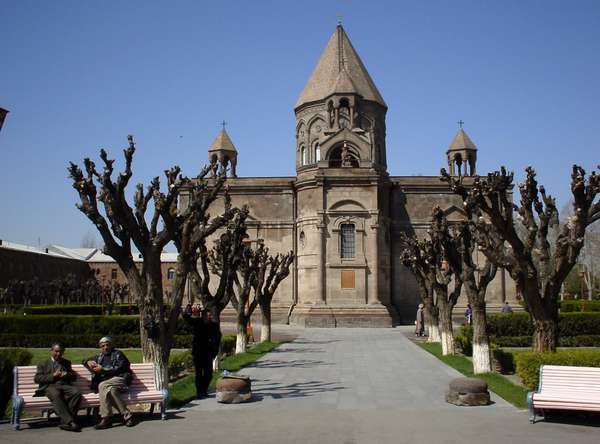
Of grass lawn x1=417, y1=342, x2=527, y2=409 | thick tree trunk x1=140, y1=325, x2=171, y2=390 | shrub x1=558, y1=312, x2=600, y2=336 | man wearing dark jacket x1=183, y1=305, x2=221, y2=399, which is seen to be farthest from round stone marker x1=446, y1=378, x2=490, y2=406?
shrub x1=558, y1=312, x2=600, y2=336

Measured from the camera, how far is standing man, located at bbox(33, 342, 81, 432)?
30.6 feet

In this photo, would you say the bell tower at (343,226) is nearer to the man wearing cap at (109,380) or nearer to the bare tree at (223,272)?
the bare tree at (223,272)

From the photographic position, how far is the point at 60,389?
9562mm

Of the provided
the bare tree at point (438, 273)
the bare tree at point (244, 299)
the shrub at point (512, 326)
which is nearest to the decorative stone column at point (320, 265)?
the bare tree at point (438, 273)

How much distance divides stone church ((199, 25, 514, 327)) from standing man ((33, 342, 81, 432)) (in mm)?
24093

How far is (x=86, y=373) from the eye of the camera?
33.5 ft

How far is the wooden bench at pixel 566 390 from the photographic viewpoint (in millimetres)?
9445

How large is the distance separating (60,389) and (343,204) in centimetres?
2747

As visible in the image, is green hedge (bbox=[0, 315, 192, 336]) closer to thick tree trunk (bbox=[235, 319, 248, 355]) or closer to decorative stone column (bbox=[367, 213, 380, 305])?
thick tree trunk (bbox=[235, 319, 248, 355])

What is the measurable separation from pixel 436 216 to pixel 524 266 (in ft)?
24.1

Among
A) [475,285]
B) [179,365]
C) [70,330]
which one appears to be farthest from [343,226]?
[179,365]

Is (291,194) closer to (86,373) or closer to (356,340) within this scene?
(356,340)

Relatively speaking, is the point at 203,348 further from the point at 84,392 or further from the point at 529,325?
the point at 529,325

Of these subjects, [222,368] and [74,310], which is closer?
[222,368]
